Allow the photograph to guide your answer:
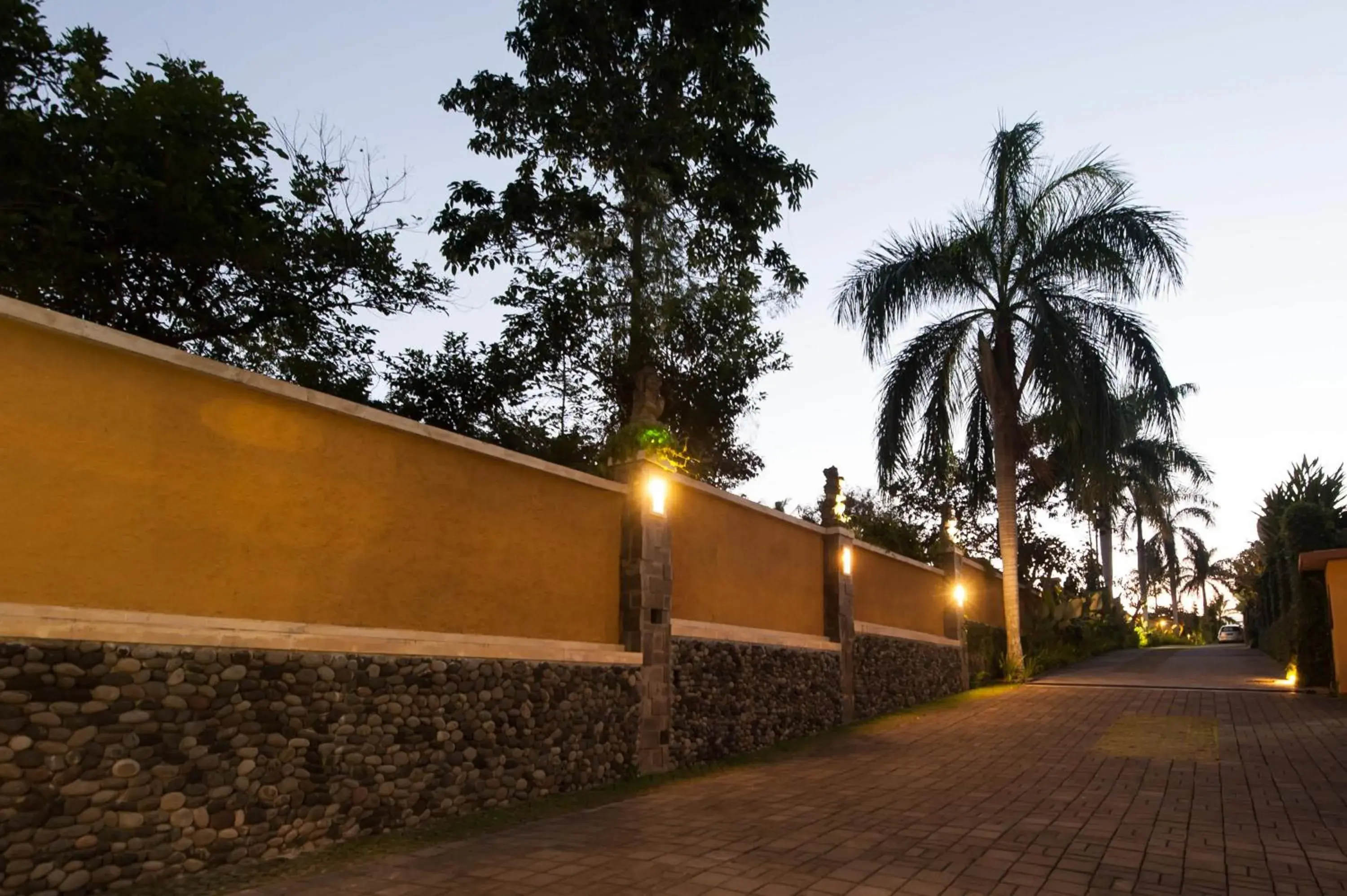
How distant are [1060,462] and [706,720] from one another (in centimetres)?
1763

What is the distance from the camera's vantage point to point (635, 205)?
56.9ft

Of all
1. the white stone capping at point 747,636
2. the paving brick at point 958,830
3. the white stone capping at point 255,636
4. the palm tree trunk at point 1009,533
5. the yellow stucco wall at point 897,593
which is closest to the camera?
the white stone capping at point 255,636

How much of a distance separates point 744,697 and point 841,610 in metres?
3.29

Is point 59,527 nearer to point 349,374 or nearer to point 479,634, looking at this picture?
point 479,634

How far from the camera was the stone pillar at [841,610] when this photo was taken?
46.2 feet

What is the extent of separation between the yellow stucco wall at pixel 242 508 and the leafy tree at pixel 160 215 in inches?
249

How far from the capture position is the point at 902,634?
16.4 m

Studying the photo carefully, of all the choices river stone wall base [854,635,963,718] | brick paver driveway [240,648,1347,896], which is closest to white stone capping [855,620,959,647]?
river stone wall base [854,635,963,718]

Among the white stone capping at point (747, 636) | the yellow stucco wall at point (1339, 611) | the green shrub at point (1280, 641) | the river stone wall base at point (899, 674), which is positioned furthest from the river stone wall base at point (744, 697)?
the green shrub at point (1280, 641)

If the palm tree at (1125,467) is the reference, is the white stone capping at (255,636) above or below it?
below

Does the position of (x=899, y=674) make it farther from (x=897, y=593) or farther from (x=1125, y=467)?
(x=1125, y=467)

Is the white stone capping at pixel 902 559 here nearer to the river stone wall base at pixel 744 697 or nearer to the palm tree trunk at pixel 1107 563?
the river stone wall base at pixel 744 697

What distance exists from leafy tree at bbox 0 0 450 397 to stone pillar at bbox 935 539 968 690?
12.3m

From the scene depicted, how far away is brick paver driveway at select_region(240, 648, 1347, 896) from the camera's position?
536 centimetres
